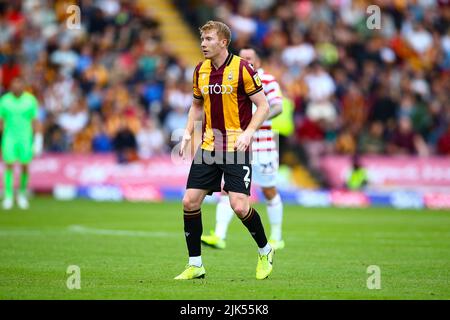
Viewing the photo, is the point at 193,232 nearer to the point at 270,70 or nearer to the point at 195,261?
the point at 195,261

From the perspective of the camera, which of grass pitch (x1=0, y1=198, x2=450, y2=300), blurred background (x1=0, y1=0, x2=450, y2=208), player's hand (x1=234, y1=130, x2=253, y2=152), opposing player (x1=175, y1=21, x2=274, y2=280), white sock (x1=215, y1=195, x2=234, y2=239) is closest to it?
grass pitch (x1=0, y1=198, x2=450, y2=300)

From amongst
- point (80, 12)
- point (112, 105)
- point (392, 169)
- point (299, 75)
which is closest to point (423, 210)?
point (392, 169)

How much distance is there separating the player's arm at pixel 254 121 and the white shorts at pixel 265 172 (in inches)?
144

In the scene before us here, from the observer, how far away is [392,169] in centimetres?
2569

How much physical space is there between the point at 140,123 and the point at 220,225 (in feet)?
46.1

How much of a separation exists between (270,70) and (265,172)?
14.5 meters

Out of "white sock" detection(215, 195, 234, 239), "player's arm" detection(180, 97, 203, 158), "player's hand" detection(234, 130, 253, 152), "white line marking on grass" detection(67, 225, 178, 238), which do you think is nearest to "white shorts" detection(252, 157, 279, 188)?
"white sock" detection(215, 195, 234, 239)

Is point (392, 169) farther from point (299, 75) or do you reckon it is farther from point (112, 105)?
point (112, 105)

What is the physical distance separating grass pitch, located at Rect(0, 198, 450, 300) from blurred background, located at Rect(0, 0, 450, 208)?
192 inches

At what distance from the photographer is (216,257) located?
1243cm

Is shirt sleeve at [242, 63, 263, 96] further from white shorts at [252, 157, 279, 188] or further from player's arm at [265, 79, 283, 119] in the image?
white shorts at [252, 157, 279, 188]

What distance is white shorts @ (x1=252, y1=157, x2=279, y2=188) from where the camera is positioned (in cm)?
1373

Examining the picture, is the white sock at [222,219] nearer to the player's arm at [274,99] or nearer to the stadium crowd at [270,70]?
the player's arm at [274,99]

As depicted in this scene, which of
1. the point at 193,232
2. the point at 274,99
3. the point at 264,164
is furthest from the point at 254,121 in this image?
the point at 264,164
